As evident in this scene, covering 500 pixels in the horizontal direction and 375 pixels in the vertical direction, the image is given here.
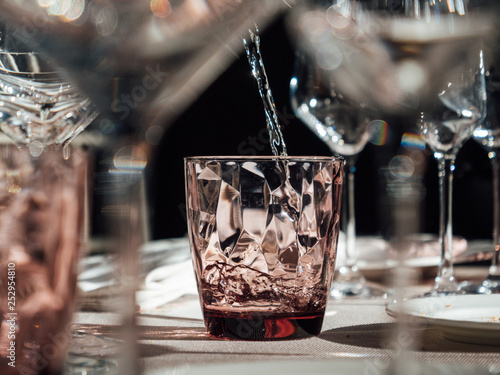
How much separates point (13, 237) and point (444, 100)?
41 centimetres

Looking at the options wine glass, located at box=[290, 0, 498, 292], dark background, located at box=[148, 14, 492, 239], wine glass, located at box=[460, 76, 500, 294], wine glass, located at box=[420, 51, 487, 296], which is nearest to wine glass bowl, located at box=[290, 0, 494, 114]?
wine glass, located at box=[290, 0, 498, 292]

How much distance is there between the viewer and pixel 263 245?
513 millimetres

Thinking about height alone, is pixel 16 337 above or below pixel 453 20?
below

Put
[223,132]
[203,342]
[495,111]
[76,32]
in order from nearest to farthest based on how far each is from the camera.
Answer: [76,32] → [203,342] → [495,111] → [223,132]

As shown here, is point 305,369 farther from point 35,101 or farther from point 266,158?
point 35,101

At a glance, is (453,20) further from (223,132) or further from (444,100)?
(223,132)

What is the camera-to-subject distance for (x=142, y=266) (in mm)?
844

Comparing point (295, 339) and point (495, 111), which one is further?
point (495, 111)

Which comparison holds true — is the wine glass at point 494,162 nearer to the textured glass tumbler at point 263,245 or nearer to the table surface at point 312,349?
the table surface at point 312,349

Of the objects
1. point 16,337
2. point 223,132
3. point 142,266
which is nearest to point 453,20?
point 16,337

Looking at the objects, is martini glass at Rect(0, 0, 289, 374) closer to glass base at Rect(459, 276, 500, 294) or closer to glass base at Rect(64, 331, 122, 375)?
glass base at Rect(64, 331, 122, 375)

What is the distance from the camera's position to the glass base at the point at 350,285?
81cm

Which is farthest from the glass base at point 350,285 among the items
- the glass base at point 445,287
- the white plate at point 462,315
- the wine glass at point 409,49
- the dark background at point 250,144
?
the dark background at point 250,144

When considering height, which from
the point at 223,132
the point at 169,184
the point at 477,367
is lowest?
the point at 477,367
